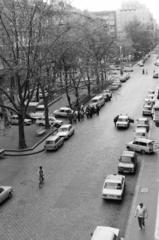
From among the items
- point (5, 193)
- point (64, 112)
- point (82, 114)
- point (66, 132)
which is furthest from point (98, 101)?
point (5, 193)

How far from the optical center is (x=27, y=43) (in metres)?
32.0

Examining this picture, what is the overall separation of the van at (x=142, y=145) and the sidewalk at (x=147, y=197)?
66cm

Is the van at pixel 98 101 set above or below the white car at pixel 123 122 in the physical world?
above

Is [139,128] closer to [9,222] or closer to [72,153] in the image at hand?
[72,153]

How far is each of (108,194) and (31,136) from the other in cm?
1704

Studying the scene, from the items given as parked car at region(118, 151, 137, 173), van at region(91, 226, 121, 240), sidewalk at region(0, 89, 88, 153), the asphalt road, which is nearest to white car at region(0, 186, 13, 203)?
the asphalt road

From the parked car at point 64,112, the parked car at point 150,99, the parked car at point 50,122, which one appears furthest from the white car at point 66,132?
the parked car at point 150,99

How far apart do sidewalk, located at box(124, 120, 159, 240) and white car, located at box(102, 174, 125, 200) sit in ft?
3.34

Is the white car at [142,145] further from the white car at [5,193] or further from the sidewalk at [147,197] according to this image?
the white car at [5,193]

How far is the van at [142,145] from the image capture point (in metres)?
29.2

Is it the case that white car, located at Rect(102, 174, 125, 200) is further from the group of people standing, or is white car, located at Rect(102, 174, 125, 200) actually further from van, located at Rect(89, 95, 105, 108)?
van, located at Rect(89, 95, 105, 108)

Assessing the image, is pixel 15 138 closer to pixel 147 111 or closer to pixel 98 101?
pixel 147 111

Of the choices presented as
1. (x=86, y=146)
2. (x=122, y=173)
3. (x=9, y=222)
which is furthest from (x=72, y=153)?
(x=9, y=222)

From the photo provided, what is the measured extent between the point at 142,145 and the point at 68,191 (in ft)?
31.2
